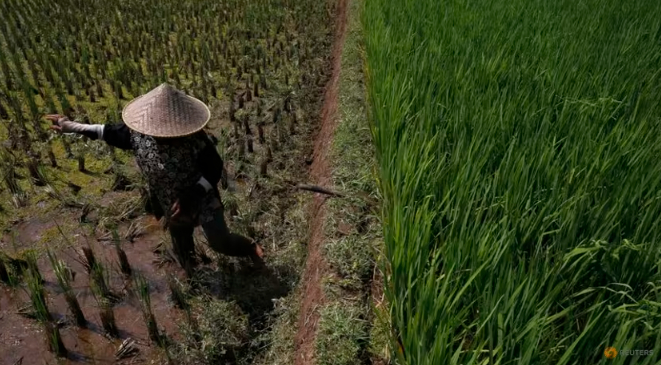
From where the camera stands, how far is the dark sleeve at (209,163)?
7.29 feet

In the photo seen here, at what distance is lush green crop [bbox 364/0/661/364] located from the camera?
1.19 m

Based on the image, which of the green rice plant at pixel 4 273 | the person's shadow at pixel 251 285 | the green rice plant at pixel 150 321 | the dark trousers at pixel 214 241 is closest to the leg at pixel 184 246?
the dark trousers at pixel 214 241

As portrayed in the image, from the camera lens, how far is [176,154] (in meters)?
2.13

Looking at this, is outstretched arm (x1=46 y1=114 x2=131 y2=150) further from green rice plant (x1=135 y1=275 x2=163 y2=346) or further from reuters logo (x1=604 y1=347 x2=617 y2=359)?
reuters logo (x1=604 y1=347 x2=617 y2=359)

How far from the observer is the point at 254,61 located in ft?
16.1

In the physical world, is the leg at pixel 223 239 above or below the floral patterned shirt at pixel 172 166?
below

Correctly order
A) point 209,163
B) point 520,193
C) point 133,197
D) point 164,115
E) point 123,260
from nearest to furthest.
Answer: point 520,193 < point 164,115 < point 209,163 < point 123,260 < point 133,197

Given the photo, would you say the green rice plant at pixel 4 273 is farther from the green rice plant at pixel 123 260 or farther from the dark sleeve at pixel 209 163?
the dark sleeve at pixel 209 163

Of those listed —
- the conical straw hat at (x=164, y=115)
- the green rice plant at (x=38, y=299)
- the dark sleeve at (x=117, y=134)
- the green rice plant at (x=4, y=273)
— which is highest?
the conical straw hat at (x=164, y=115)

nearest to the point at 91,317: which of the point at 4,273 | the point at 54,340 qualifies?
the point at 54,340

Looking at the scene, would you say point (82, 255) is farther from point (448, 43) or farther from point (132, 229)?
point (448, 43)

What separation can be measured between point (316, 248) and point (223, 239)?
0.49 m

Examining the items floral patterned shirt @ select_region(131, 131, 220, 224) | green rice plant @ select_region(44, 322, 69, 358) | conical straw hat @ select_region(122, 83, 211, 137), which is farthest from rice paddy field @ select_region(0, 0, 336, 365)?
conical straw hat @ select_region(122, 83, 211, 137)

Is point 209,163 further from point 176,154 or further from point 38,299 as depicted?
point 38,299
